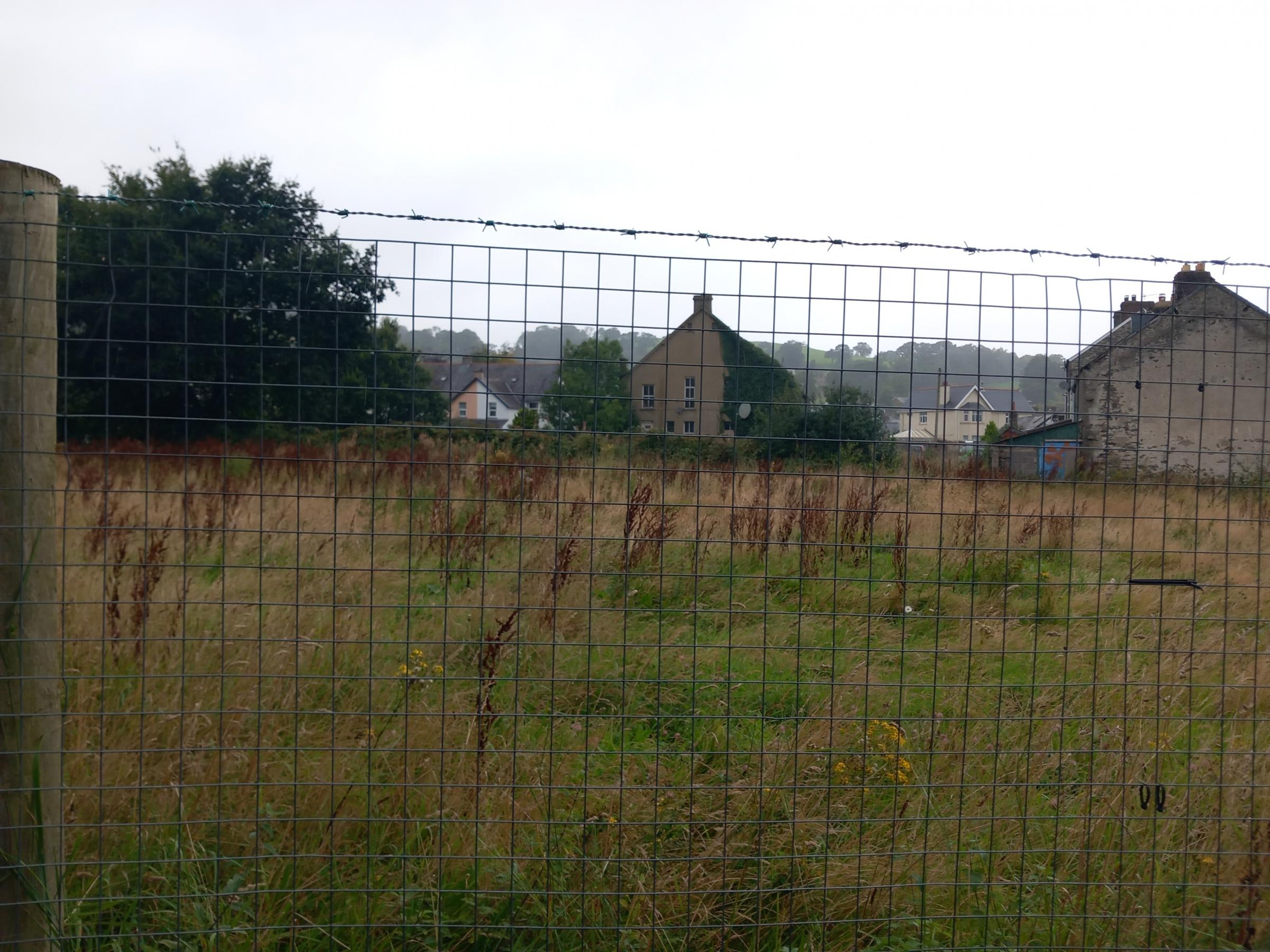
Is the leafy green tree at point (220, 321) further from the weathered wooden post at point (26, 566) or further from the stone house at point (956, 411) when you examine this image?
the stone house at point (956, 411)

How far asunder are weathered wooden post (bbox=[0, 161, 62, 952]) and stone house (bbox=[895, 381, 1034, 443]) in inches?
110

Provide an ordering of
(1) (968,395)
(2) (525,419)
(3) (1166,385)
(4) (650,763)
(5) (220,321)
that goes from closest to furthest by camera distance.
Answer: (2) (525,419), (1) (968,395), (3) (1166,385), (4) (650,763), (5) (220,321)

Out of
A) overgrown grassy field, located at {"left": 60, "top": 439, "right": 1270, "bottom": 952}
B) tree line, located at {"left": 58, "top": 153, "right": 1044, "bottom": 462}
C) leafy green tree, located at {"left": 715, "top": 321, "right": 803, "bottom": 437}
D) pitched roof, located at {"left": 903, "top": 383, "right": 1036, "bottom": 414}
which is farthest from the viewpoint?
pitched roof, located at {"left": 903, "top": 383, "right": 1036, "bottom": 414}

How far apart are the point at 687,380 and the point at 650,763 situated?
1833mm

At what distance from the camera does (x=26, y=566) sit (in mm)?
2547

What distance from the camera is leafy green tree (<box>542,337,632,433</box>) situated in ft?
9.20

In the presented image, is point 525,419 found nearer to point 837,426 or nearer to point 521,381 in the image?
point 521,381

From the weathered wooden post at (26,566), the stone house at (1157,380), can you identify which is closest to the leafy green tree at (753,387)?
the stone house at (1157,380)

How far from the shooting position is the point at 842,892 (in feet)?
9.61

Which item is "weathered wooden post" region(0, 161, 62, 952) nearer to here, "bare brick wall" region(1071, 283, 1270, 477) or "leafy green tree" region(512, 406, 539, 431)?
"leafy green tree" region(512, 406, 539, 431)

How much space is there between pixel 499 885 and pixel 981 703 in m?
2.62

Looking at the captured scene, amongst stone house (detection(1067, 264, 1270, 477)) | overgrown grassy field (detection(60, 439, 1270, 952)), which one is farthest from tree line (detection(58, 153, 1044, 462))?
stone house (detection(1067, 264, 1270, 477))

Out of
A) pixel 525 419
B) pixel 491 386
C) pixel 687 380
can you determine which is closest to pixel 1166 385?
pixel 687 380

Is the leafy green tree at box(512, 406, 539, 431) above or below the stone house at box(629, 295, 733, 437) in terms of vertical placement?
below
